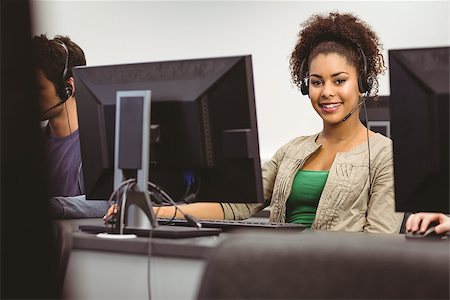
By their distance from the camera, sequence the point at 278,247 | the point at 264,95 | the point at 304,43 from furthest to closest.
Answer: the point at 264,95 → the point at 304,43 → the point at 278,247

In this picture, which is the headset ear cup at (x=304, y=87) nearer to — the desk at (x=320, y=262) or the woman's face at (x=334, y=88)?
the woman's face at (x=334, y=88)

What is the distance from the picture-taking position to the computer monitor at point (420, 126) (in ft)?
4.50

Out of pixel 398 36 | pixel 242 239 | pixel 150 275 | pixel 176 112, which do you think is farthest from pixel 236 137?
pixel 398 36

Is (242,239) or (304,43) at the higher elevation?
(304,43)

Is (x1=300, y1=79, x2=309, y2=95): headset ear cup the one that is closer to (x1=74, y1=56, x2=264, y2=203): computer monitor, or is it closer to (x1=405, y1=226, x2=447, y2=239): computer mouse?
(x1=74, y1=56, x2=264, y2=203): computer monitor

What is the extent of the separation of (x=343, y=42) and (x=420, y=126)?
0.76 metres

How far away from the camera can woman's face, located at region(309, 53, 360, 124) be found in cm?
204

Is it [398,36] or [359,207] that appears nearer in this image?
[359,207]

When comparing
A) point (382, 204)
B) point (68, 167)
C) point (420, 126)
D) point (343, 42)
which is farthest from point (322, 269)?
point (68, 167)

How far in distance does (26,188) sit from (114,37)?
3.73m

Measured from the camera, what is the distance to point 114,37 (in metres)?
4.02

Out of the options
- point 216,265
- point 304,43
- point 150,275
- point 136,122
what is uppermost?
point 304,43

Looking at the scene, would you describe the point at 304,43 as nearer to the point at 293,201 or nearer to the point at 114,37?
the point at 293,201

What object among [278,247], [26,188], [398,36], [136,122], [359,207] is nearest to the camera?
[26,188]
